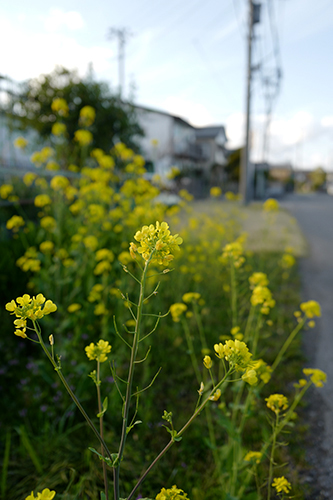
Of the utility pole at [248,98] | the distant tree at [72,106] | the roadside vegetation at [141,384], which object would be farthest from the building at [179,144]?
the roadside vegetation at [141,384]

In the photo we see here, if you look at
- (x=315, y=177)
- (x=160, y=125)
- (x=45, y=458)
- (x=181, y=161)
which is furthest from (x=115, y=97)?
(x=315, y=177)

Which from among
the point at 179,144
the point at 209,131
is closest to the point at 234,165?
the point at 179,144

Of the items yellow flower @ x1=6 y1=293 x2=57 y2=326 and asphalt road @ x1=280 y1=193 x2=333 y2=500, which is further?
asphalt road @ x1=280 y1=193 x2=333 y2=500

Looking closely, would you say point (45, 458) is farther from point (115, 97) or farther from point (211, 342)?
point (115, 97)

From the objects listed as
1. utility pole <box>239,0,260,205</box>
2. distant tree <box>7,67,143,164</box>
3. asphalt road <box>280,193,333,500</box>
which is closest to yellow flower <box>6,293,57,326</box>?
asphalt road <box>280,193,333,500</box>

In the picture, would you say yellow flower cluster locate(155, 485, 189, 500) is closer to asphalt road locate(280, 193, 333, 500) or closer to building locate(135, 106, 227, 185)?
asphalt road locate(280, 193, 333, 500)

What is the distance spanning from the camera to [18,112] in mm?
8250

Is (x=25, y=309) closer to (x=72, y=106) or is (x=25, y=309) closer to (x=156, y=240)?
(x=156, y=240)

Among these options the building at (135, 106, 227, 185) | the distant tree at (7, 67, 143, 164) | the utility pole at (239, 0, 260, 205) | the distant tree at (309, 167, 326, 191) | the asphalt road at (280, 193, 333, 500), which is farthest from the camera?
the distant tree at (309, 167, 326, 191)

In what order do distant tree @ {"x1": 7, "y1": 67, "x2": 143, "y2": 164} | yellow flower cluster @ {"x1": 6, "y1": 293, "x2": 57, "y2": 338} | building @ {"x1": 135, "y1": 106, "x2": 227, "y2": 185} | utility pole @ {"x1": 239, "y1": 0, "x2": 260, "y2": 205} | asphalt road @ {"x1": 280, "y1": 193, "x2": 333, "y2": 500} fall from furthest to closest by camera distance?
building @ {"x1": 135, "y1": 106, "x2": 227, "y2": 185} < utility pole @ {"x1": 239, "y1": 0, "x2": 260, "y2": 205} < distant tree @ {"x1": 7, "y1": 67, "x2": 143, "y2": 164} < asphalt road @ {"x1": 280, "y1": 193, "x2": 333, "y2": 500} < yellow flower cluster @ {"x1": 6, "y1": 293, "x2": 57, "y2": 338}

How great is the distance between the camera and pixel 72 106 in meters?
9.30

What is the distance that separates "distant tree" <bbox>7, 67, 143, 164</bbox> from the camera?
8.91m

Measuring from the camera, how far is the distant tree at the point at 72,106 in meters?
8.91

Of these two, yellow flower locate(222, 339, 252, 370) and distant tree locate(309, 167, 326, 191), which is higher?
distant tree locate(309, 167, 326, 191)
